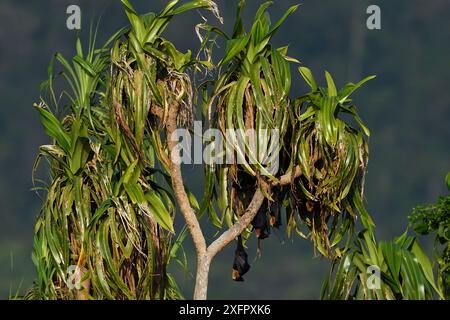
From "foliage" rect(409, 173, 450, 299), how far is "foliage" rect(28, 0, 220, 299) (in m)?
1.66

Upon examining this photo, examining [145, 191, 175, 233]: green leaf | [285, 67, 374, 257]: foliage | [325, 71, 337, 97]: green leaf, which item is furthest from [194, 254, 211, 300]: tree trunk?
[325, 71, 337, 97]: green leaf

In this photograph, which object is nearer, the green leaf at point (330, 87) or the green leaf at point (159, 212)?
the green leaf at point (159, 212)

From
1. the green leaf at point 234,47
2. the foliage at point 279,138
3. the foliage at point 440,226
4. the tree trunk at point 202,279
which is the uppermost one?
the green leaf at point 234,47

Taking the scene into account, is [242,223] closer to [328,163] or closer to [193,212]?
[193,212]

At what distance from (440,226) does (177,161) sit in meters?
1.79

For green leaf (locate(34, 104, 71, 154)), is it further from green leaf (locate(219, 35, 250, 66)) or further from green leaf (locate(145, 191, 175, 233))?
green leaf (locate(219, 35, 250, 66))

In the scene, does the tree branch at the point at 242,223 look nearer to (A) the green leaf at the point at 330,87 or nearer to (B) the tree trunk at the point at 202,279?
(B) the tree trunk at the point at 202,279

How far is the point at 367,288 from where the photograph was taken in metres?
7.68

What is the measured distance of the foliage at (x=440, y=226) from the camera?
8109mm

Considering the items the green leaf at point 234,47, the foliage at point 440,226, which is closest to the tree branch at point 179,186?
the green leaf at point 234,47
